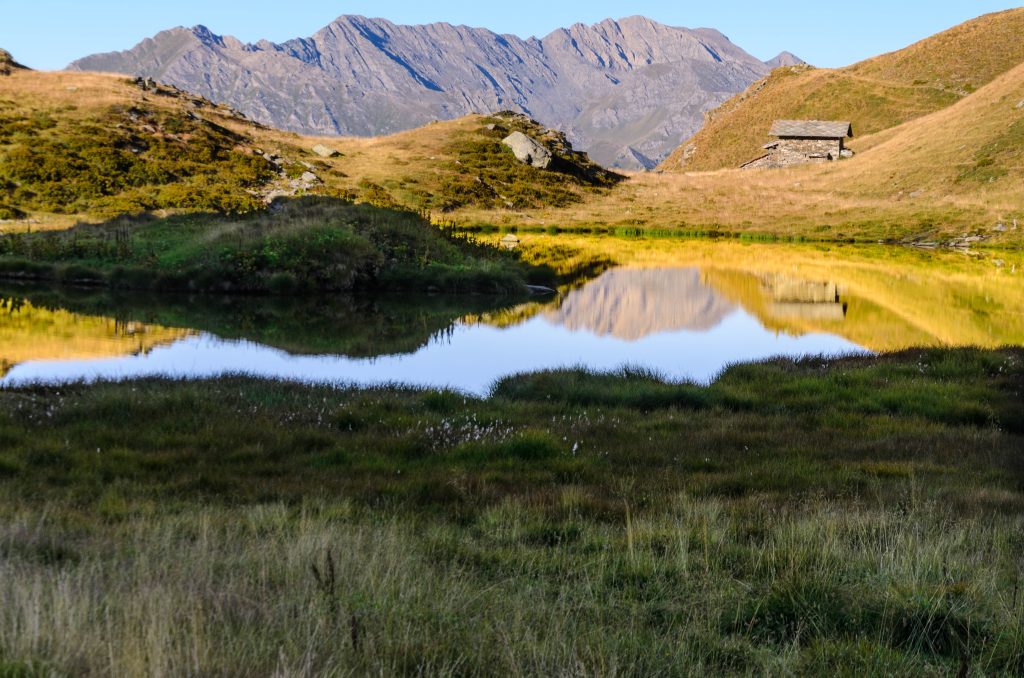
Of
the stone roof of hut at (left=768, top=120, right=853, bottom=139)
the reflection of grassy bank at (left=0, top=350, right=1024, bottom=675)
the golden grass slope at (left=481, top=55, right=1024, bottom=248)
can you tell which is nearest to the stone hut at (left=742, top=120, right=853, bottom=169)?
the stone roof of hut at (left=768, top=120, right=853, bottom=139)

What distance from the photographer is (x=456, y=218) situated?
6525 cm

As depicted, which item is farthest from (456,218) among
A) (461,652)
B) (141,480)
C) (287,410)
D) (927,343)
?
(461,652)

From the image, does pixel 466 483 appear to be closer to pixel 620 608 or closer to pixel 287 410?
pixel 620 608

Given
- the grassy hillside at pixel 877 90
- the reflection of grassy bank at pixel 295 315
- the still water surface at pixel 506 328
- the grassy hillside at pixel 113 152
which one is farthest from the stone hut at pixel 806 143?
the reflection of grassy bank at pixel 295 315

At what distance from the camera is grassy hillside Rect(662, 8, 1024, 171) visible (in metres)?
145

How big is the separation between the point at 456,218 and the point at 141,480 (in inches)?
2266

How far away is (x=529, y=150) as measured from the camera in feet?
290

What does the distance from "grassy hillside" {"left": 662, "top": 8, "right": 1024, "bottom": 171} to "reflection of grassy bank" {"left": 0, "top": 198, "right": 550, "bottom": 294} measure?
123 m

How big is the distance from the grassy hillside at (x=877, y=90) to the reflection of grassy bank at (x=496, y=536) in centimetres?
14440

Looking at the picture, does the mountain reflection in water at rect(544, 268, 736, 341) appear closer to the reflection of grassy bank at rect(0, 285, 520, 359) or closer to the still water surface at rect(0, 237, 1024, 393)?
the still water surface at rect(0, 237, 1024, 393)

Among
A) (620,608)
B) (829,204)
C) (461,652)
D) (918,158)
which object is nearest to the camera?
(461,652)

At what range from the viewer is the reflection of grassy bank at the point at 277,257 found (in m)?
30.3

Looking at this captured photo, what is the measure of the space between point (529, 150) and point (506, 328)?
215 ft

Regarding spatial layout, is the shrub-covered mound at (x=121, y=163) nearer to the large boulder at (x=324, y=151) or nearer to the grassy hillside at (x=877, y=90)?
the large boulder at (x=324, y=151)
